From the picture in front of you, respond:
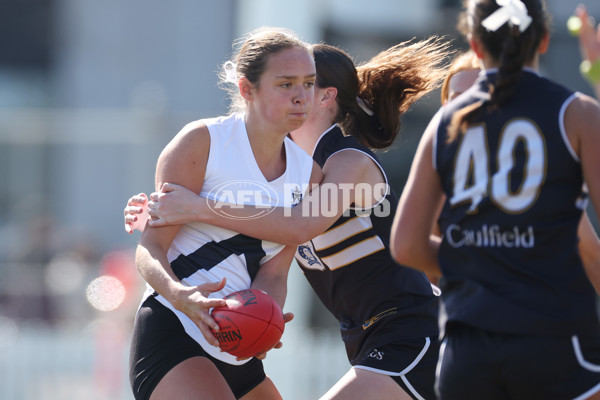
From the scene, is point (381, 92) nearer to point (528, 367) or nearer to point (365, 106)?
point (365, 106)

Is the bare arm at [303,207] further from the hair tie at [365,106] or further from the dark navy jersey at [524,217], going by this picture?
the dark navy jersey at [524,217]

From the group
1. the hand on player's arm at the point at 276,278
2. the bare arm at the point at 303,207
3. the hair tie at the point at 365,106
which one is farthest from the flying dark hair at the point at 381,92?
the hand on player's arm at the point at 276,278

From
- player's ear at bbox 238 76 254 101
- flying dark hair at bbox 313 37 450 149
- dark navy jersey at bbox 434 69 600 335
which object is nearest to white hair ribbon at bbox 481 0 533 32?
dark navy jersey at bbox 434 69 600 335

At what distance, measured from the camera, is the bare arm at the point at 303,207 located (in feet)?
11.5

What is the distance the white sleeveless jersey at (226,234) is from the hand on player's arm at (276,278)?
0.10ft

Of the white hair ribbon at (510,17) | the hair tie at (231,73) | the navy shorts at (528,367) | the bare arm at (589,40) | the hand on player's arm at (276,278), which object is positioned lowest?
the navy shorts at (528,367)

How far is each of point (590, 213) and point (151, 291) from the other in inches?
310

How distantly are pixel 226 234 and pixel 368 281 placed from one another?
2.40ft

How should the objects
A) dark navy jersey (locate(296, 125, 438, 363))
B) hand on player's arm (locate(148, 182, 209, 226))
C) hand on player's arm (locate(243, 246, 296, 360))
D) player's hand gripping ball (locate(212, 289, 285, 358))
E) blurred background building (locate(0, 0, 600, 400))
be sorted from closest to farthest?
1. player's hand gripping ball (locate(212, 289, 285, 358))
2. hand on player's arm (locate(148, 182, 209, 226))
3. hand on player's arm (locate(243, 246, 296, 360))
4. dark navy jersey (locate(296, 125, 438, 363))
5. blurred background building (locate(0, 0, 600, 400))

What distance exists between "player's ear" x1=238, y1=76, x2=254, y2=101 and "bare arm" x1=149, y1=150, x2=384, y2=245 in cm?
46

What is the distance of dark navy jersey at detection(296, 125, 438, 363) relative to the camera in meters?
3.90

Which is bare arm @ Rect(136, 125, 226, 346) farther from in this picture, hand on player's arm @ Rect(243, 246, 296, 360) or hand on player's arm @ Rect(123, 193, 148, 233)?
hand on player's arm @ Rect(243, 246, 296, 360)

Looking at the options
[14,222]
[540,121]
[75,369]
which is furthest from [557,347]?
[14,222]

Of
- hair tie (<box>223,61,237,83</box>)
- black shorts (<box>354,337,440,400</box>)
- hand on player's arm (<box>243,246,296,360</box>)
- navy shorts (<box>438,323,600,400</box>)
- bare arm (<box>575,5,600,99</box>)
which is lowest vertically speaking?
black shorts (<box>354,337,440,400</box>)
